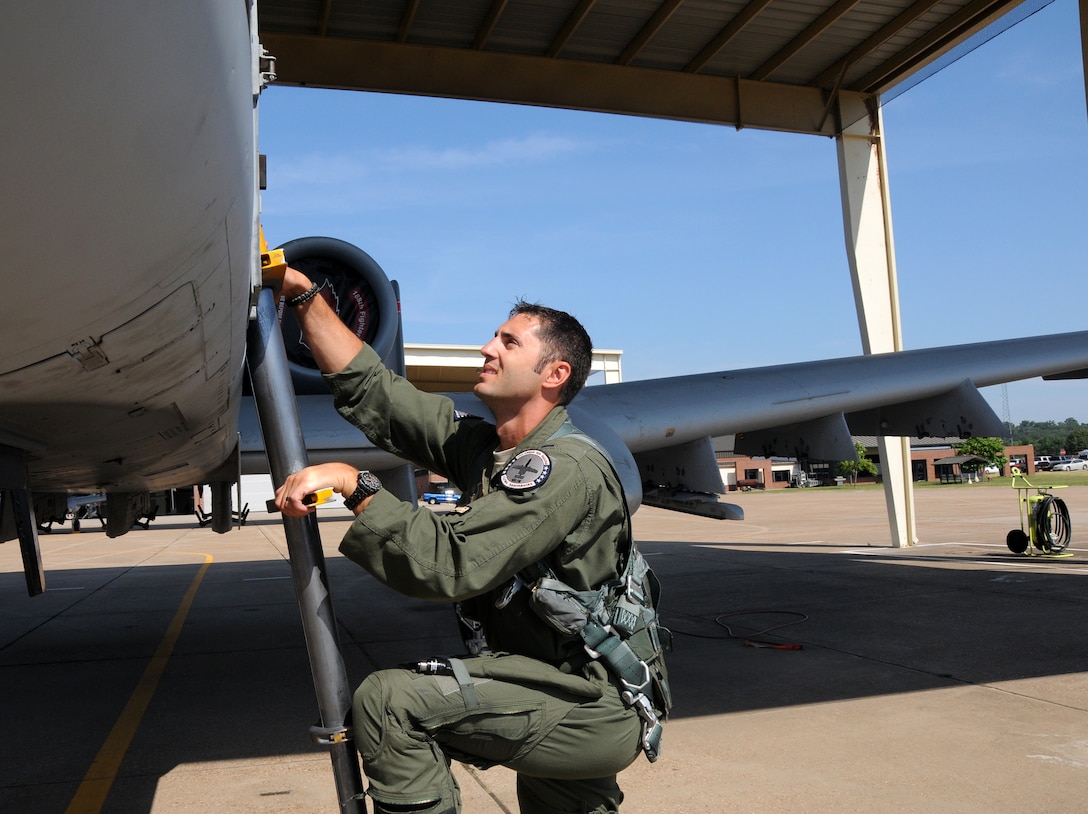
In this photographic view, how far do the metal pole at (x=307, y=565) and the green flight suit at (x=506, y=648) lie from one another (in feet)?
0.78

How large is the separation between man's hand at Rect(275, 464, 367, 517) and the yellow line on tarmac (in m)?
2.43

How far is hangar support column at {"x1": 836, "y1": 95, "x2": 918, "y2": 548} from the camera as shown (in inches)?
522

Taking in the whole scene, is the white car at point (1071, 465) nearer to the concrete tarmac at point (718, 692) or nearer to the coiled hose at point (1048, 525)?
the coiled hose at point (1048, 525)

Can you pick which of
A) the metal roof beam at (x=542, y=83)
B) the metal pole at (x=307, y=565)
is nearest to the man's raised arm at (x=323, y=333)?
the metal pole at (x=307, y=565)

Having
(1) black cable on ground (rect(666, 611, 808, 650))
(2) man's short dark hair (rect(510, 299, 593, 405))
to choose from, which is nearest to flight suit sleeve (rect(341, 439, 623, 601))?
(2) man's short dark hair (rect(510, 299, 593, 405))

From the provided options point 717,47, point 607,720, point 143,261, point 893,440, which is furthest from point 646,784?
point 893,440

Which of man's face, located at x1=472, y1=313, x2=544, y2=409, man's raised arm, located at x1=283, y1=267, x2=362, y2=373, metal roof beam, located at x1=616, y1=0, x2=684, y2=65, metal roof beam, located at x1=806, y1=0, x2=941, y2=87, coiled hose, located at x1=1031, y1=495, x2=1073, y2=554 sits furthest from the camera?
coiled hose, located at x1=1031, y1=495, x2=1073, y2=554

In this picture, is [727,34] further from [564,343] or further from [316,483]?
[316,483]

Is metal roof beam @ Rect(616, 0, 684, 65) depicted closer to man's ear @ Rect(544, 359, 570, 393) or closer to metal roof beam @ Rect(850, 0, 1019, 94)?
metal roof beam @ Rect(850, 0, 1019, 94)

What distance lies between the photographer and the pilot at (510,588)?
186 centimetres

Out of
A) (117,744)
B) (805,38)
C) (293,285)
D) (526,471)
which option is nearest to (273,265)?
(293,285)

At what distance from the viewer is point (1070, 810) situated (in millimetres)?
3250

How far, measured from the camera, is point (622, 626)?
6.81 feet

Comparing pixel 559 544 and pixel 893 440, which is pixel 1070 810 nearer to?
pixel 559 544
